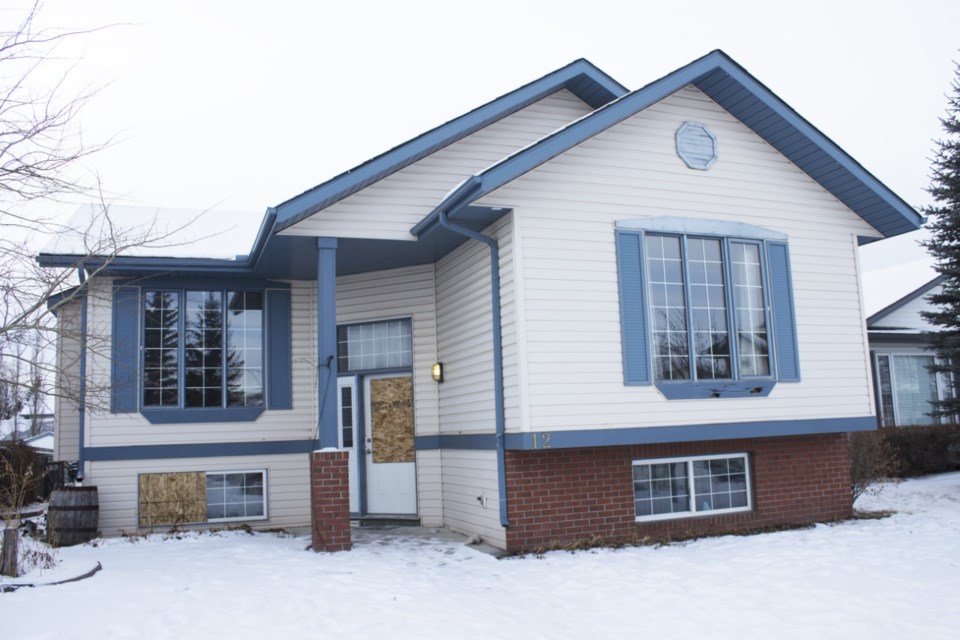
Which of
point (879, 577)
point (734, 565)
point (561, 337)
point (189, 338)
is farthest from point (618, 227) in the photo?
point (189, 338)

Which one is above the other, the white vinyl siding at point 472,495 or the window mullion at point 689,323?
the window mullion at point 689,323

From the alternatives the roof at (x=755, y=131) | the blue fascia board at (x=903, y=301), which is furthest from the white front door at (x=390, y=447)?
the blue fascia board at (x=903, y=301)

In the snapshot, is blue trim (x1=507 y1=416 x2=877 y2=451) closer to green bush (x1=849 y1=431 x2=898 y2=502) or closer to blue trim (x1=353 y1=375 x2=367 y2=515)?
green bush (x1=849 y1=431 x2=898 y2=502)

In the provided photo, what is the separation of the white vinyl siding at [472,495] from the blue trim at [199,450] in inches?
87.1

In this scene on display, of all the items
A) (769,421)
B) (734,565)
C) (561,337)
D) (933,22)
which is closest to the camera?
→ (734,565)

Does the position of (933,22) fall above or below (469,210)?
above

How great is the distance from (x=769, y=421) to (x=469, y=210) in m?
4.55

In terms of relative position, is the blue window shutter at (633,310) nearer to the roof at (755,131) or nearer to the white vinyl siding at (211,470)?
the roof at (755,131)

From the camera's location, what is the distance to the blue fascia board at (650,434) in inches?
368

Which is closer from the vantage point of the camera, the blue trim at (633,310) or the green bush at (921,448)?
the blue trim at (633,310)

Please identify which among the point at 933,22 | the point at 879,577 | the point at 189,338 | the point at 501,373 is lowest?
the point at 879,577

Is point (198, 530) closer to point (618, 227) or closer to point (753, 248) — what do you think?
point (618, 227)

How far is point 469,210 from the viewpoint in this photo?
379 inches

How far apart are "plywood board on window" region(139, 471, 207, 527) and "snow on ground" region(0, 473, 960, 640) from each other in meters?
1.27
